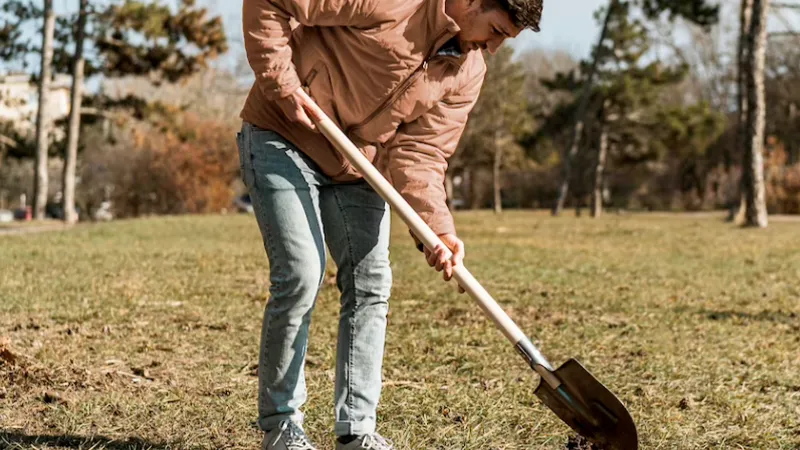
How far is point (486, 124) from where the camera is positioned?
128 ft

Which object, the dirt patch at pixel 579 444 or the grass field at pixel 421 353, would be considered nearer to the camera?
the dirt patch at pixel 579 444

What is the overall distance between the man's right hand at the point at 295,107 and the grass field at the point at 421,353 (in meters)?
1.17

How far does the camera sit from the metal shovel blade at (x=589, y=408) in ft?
9.56

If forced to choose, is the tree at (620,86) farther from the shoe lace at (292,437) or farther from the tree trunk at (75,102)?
the shoe lace at (292,437)

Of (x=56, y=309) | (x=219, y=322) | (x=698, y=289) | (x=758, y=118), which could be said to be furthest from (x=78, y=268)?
(x=758, y=118)

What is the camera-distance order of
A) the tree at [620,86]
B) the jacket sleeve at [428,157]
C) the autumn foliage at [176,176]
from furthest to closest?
1. the autumn foliage at [176,176]
2. the tree at [620,86]
3. the jacket sleeve at [428,157]

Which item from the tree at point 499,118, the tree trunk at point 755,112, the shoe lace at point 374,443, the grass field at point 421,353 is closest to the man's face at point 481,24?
the shoe lace at point 374,443

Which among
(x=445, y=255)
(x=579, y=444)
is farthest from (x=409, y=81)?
(x=579, y=444)

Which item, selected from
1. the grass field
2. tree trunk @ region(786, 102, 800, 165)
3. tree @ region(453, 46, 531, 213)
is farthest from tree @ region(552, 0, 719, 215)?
tree trunk @ region(786, 102, 800, 165)

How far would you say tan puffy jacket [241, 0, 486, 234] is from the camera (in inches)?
109

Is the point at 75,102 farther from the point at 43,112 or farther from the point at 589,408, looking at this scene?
the point at 589,408

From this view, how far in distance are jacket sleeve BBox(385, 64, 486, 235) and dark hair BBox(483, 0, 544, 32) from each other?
1.10ft

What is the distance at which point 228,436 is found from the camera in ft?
10.7

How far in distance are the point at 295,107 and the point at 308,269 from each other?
503 mm
